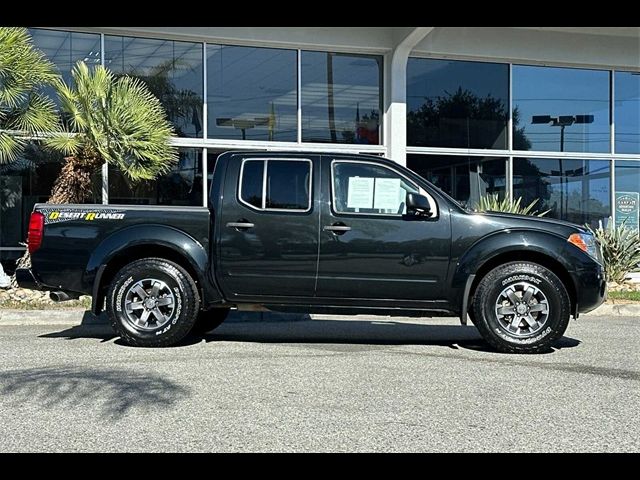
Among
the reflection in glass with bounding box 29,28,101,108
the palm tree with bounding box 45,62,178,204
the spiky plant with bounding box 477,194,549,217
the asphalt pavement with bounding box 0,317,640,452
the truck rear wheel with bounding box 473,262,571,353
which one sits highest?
the reflection in glass with bounding box 29,28,101,108

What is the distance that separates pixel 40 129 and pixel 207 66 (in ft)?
12.8

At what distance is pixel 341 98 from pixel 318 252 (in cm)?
812

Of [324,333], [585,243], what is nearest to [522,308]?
[585,243]

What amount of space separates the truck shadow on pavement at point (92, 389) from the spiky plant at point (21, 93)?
597 centimetres

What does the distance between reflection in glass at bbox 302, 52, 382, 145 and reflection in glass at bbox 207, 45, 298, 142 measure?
12.4 inches

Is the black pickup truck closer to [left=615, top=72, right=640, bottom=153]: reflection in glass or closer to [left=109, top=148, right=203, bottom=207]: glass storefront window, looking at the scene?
[left=109, top=148, right=203, bottom=207]: glass storefront window

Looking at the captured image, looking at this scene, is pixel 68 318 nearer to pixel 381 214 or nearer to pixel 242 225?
pixel 242 225

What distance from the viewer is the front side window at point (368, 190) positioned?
6.82 metres

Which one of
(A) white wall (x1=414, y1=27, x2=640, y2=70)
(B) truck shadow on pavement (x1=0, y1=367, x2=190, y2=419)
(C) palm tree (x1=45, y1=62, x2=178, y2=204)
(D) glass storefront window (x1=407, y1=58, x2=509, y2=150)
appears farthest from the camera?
(D) glass storefront window (x1=407, y1=58, x2=509, y2=150)

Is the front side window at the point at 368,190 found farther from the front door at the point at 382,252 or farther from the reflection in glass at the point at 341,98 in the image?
the reflection in glass at the point at 341,98

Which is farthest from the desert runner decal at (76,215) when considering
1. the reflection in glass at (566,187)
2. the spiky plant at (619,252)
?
the reflection in glass at (566,187)

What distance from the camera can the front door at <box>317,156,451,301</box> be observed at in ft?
22.0

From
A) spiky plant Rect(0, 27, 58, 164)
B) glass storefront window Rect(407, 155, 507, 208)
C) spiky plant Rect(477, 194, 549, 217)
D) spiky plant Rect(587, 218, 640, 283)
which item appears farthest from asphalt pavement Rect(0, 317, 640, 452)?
glass storefront window Rect(407, 155, 507, 208)

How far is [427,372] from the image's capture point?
18.8 feet
